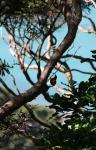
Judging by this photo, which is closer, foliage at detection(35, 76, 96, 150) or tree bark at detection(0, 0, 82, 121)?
foliage at detection(35, 76, 96, 150)

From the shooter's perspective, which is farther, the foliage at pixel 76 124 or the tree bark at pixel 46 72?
the tree bark at pixel 46 72

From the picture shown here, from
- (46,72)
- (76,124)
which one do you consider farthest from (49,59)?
(76,124)

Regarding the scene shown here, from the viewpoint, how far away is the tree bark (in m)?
5.36

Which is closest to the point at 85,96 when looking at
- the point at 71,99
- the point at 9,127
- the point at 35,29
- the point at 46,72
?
the point at 71,99

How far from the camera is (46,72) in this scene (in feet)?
18.4

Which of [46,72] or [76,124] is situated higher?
[46,72]

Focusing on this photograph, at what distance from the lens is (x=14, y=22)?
6.34 metres

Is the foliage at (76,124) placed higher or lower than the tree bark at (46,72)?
lower

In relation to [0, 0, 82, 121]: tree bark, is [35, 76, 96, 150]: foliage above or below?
below

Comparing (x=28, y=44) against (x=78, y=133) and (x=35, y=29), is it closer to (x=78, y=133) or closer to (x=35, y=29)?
(x=35, y=29)

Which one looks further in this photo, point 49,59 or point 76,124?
point 49,59

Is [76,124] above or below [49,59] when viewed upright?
below

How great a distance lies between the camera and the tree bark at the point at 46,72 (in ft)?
17.6

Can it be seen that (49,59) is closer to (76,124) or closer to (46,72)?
(46,72)
